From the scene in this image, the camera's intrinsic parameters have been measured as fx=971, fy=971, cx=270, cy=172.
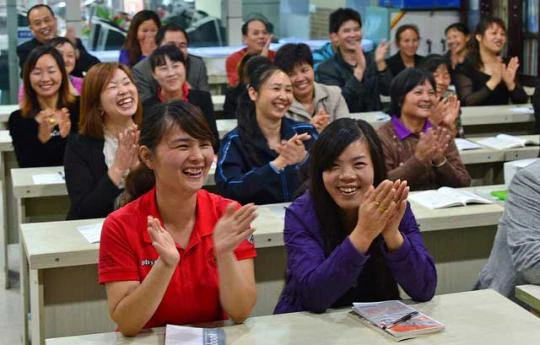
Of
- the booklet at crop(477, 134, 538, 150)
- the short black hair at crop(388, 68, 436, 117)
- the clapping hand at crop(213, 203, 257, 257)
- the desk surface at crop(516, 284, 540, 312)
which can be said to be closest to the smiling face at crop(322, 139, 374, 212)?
the clapping hand at crop(213, 203, 257, 257)

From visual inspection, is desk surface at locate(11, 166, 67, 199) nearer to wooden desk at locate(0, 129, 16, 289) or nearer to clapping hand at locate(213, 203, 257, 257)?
wooden desk at locate(0, 129, 16, 289)

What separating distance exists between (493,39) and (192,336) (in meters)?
5.31

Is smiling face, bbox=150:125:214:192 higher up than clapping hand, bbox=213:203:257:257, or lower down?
higher up

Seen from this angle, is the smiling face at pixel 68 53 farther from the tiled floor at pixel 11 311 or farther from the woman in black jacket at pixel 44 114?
the tiled floor at pixel 11 311

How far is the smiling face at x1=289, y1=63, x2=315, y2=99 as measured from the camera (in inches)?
199

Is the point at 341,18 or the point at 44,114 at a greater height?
the point at 341,18

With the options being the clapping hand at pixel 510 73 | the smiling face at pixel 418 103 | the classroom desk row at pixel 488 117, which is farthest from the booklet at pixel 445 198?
the clapping hand at pixel 510 73

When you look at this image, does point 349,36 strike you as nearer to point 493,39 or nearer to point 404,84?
A: point 493,39

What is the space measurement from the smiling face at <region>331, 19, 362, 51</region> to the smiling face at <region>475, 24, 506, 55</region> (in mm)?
923

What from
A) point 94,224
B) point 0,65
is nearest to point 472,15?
point 0,65

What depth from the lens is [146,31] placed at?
731 centimetres

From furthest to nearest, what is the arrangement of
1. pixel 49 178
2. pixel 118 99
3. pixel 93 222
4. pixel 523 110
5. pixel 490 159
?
pixel 523 110 → pixel 490 159 → pixel 49 178 → pixel 118 99 → pixel 93 222

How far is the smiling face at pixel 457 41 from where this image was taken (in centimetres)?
798

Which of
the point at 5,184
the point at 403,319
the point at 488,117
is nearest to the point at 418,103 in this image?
the point at 488,117
